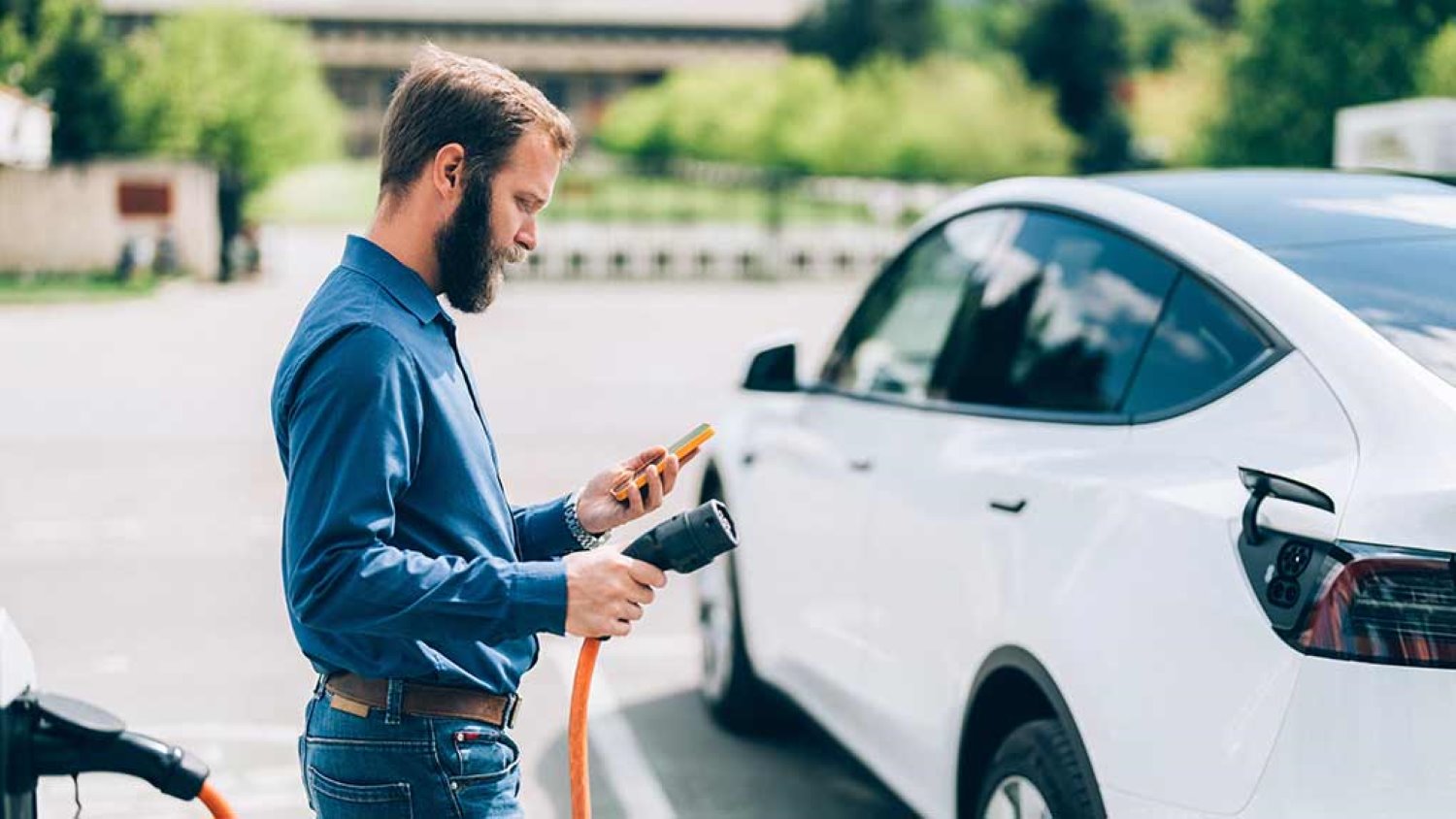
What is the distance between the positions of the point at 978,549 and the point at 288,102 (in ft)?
127

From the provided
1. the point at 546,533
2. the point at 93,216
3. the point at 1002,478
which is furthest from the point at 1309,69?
the point at 93,216

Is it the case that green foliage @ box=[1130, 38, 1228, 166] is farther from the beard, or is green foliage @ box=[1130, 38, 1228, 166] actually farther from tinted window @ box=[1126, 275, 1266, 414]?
the beard

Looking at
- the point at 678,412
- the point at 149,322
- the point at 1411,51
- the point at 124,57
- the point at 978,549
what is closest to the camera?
the point at 978,549

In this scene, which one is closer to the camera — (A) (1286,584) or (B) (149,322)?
(A) (1286,584)

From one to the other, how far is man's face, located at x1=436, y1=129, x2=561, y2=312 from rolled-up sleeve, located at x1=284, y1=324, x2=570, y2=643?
0.18 metres

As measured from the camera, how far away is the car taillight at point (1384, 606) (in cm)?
257

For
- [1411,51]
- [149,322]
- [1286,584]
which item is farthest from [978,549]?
[149,322]

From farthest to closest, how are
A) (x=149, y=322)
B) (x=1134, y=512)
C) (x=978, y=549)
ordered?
(x=149, y=322), (x=978, y=549), (x=1134, y=512)

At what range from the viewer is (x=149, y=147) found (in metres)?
36.0

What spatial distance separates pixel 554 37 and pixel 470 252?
114981mm

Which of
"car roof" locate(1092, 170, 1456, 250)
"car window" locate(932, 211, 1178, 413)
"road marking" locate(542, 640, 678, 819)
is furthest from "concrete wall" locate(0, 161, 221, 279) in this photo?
"car roof" locate(1092, 170, 1456, 250)

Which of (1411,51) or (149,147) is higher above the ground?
(1411,51)

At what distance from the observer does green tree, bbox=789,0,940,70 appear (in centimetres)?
11144

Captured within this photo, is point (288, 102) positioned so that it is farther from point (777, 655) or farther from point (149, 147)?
point (777, 655)
